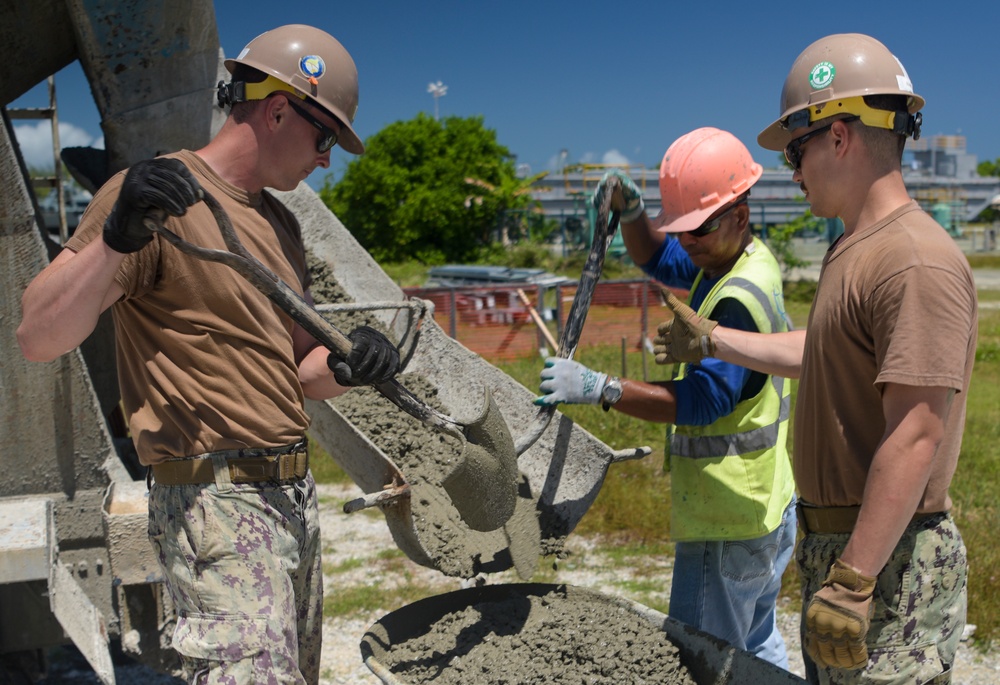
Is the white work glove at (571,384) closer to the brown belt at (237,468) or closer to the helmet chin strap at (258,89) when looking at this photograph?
the brown belt at (237,468)

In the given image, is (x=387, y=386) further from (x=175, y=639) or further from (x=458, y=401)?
(x=458, y=401)

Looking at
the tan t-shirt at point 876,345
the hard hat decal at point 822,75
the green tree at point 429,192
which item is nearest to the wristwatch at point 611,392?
the tan t-shirt at point 876,345

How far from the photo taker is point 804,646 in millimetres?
2121

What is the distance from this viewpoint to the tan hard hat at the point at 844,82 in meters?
2.01

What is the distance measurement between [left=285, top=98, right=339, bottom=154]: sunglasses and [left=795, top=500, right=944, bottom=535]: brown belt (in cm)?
154

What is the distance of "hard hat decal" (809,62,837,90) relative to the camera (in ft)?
6.67

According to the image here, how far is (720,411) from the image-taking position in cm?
266

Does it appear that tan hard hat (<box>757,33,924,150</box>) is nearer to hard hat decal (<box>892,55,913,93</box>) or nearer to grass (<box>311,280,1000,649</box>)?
hard hat decal (<box>892,55,913,93</box>)

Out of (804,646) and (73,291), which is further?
(804,646)

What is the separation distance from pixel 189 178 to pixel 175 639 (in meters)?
1.10

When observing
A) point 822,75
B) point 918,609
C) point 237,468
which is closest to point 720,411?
point 918,609

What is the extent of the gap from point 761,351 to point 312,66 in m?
1.47

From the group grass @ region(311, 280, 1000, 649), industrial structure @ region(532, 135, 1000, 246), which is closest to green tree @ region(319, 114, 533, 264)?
industrial structure @ region(532, 135, 1000, 246)

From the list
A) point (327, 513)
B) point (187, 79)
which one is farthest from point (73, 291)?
point (327, 513)
